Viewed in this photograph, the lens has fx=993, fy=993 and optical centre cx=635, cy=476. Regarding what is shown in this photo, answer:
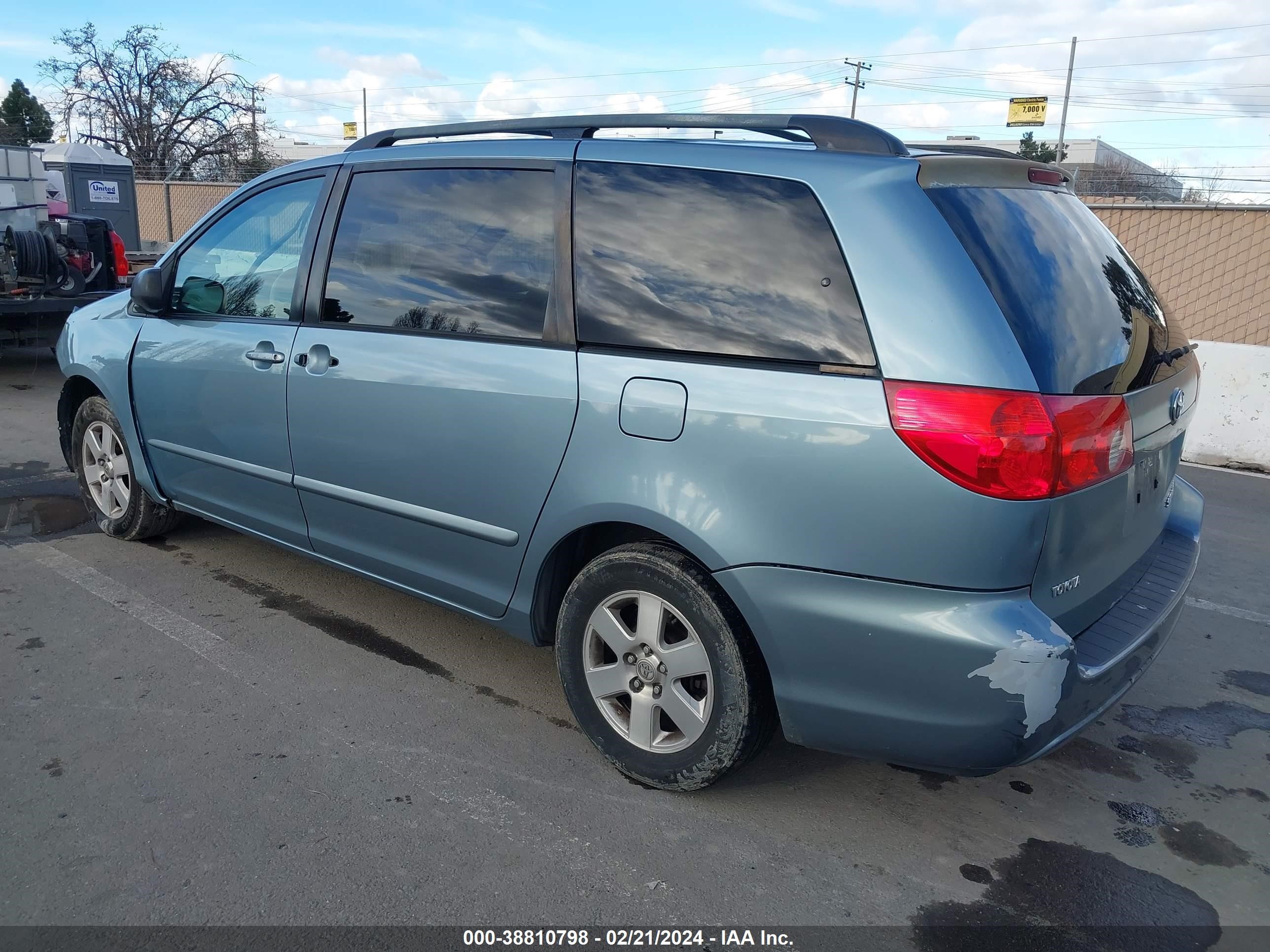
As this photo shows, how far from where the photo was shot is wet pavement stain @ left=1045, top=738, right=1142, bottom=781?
10.2ft

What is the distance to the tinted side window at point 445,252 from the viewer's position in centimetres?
305

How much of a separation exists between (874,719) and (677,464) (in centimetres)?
81

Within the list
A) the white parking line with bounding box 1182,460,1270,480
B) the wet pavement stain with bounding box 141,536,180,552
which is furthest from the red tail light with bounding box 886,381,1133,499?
the white parking line with bounding box 1182,460,1270,480

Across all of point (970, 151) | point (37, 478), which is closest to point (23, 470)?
point (37, 478)

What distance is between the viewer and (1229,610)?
14.8ft

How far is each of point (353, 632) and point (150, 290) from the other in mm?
1705

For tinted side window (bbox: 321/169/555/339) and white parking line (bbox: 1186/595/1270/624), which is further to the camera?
white parking line (bbox: 1186/595/1270/624)

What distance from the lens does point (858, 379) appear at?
7.84 ft

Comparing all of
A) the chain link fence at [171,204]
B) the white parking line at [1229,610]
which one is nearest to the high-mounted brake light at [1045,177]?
the white parking line at [1229,610]

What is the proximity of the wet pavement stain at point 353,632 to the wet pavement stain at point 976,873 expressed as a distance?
128 cm

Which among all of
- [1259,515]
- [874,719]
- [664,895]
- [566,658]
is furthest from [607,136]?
[1259,515]

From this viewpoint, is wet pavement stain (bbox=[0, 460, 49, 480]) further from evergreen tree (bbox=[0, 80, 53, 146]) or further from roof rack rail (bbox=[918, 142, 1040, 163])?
evergreen tree (bbox=[0, 80, 53, 146])

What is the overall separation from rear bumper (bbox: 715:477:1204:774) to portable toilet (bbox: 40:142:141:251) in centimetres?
1719

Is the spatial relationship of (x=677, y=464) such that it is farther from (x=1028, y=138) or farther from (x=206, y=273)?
(x=1028, y=138)
